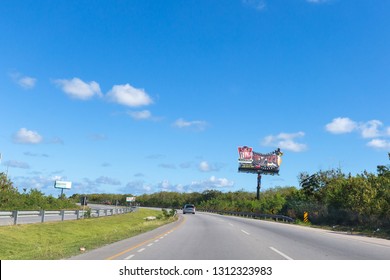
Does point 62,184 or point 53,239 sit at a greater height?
point 62,184

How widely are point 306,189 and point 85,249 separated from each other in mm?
54866

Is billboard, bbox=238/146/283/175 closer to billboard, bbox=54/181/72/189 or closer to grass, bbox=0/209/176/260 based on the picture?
billboard, bbox=54/181/72/189

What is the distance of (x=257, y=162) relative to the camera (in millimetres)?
98312

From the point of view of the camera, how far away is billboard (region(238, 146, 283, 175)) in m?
97.9

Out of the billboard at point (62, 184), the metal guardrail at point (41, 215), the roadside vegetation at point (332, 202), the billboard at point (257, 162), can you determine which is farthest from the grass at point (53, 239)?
the billboard at point (62, 184)

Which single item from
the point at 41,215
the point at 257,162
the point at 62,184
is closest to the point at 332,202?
the point at 41,215

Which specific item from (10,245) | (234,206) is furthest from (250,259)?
(234,206)

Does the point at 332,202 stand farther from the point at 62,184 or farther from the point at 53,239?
the point at 62,184

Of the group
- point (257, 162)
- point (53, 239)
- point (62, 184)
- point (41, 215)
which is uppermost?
point (257, 162)

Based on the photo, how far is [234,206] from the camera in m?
94.2

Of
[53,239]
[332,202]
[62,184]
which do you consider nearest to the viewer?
[53,239]

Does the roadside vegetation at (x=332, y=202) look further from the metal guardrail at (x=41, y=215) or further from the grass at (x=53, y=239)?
the grass at (x=53, y=239)
